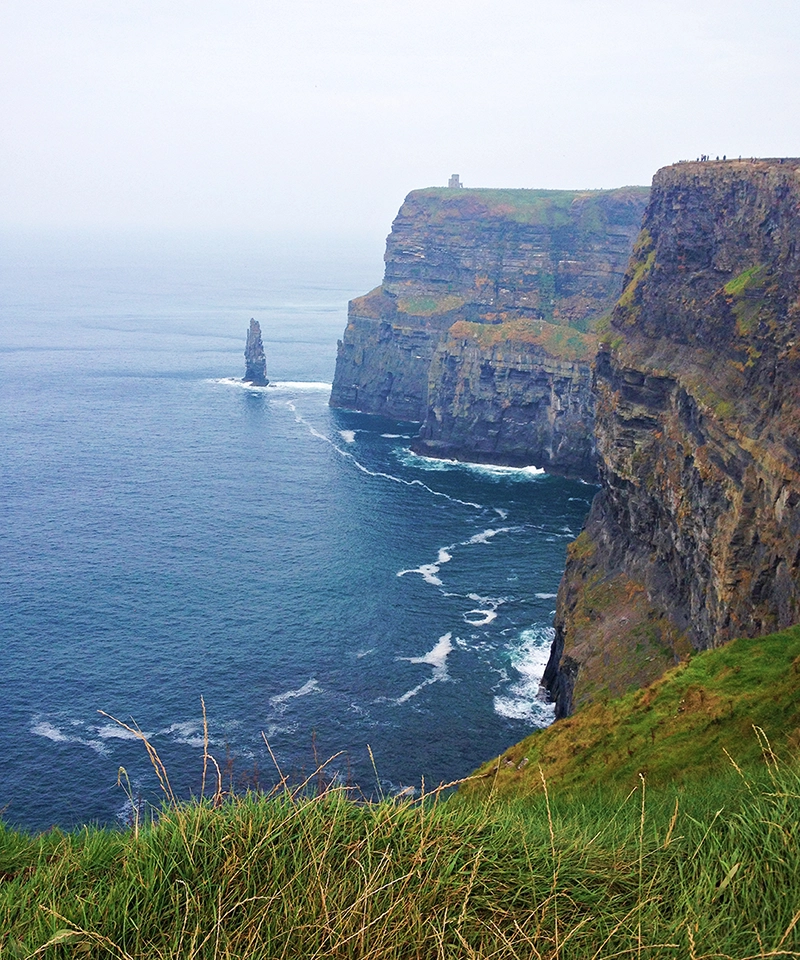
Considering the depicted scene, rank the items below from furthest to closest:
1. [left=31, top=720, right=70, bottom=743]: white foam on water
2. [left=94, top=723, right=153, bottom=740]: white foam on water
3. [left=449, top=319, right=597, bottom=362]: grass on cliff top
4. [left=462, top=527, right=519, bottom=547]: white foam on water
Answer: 1. [left=449, top=319, right=597, bottom=362]: grass on cliff top
2. [left=462, top=527, right=519, bottom=547]: white foam on water
3. [left=94, top=723, right=153, bottom=740]: white foam on water
4. [left=31, top=720, right=70, bottom=743]: white foam on water

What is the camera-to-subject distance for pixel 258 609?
92375 millimetres

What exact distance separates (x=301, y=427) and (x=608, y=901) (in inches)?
6197

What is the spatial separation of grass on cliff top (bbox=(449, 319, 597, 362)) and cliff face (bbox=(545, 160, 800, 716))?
2403 inches

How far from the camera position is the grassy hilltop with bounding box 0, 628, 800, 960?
1717 cm

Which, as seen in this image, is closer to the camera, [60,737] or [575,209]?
[60,737]

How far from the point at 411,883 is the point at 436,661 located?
6544 cm

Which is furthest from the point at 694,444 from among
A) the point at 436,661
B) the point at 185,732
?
the point at 185,732

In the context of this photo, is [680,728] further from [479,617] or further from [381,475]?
[381,475]

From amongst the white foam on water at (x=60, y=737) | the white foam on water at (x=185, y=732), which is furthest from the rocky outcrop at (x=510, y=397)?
the white foam on water at (x=60, y=737)

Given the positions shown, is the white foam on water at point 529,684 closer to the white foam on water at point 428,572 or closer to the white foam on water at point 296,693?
the white foam on water at point 428,572

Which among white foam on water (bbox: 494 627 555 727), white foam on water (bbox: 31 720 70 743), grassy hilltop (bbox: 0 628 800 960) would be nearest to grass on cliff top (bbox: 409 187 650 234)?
white foam on water (bbox: 494 627 555 727)

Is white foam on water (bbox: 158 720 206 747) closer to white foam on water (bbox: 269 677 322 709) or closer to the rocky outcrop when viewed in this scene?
white foam on water (bbox: 269 677 322 709)

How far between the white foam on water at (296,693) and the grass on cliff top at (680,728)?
29227 millimetres

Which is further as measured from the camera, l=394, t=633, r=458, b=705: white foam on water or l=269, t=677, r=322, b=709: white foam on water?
l=394, t=633, r=458, b=705: white foam on water
